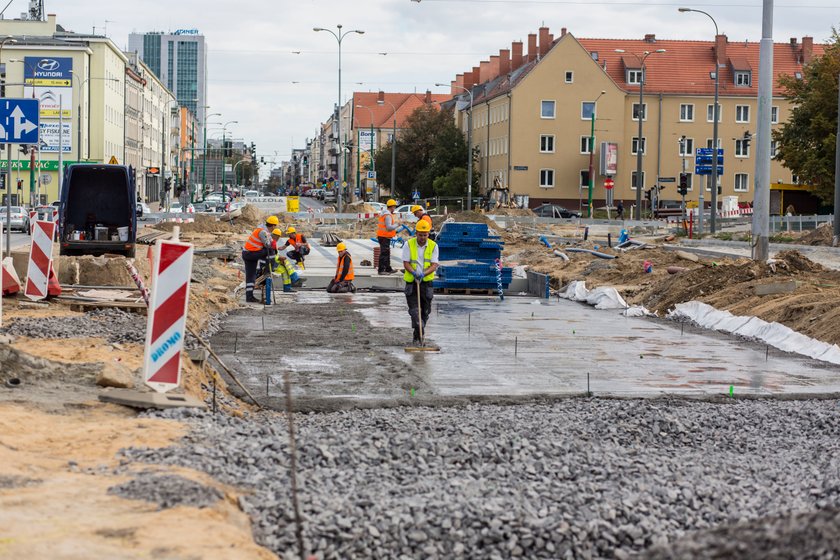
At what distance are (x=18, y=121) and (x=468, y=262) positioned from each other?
1113 cm

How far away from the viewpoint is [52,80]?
9050cm

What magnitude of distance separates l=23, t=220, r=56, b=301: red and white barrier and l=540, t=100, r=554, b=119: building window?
75.2m

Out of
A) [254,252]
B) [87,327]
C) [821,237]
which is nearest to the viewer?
[87,327]

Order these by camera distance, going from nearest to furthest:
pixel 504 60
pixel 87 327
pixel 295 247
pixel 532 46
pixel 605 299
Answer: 1. pixel 87 327
2. pixel 605 299
3. pixel 295 247
4. pixel 532 46
5. pixel 504 60

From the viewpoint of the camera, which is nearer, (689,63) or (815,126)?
(815,126)

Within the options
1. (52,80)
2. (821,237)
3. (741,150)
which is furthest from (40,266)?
(741,150)

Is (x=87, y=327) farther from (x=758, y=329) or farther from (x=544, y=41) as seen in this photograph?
(x=544, y=41)

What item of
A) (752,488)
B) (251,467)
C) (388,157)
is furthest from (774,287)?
(388,157)

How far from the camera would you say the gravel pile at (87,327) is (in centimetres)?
1442

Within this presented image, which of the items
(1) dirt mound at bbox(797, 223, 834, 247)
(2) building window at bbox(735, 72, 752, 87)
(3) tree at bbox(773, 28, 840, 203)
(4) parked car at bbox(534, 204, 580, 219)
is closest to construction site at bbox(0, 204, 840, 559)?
(1) dirt mound at bbox(797, 223, 834, 247)

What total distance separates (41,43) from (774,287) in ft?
282

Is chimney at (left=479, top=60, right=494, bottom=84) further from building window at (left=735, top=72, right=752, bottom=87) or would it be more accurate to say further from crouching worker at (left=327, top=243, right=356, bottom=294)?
crouching worker at (left=327, top=243, right=356, bottom=294)

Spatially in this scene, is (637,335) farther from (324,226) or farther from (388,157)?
(388,157)

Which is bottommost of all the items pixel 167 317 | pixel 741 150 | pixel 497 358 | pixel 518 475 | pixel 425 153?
pixel 497 358
